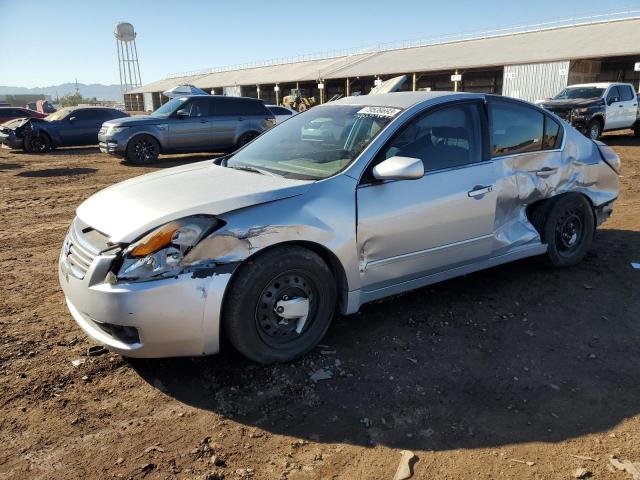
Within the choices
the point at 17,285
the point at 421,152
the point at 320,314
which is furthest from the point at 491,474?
the point at 17,285

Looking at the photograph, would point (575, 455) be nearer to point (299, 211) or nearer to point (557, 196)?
point (299, 211)

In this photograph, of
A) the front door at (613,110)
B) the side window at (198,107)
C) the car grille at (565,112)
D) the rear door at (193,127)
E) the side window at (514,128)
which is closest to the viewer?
the side window at (514,128)

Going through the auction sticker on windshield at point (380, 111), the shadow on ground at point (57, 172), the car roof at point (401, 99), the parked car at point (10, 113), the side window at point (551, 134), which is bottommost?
the shadow on ground at point (57, 172)

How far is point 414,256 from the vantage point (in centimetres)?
357

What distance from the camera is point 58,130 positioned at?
16.4 meters

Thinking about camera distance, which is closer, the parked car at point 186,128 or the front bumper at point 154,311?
the front bumper at point 154,311

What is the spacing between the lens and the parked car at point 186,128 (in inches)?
507

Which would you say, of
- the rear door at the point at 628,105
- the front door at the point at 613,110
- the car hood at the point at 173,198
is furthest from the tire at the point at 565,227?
the rear door at the point at 628,105

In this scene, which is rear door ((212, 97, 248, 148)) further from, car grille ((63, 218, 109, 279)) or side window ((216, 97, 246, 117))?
car grille ((63, 218, 109, 279))

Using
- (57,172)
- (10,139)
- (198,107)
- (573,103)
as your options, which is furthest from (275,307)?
(10,139)

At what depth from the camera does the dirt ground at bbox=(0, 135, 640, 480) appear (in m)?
2.41

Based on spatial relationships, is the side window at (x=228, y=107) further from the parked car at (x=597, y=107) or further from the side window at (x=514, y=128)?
the side window at (x=514, y=128)

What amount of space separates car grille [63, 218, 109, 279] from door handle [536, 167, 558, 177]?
11.6ft

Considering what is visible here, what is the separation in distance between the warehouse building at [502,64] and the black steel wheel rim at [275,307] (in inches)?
672
